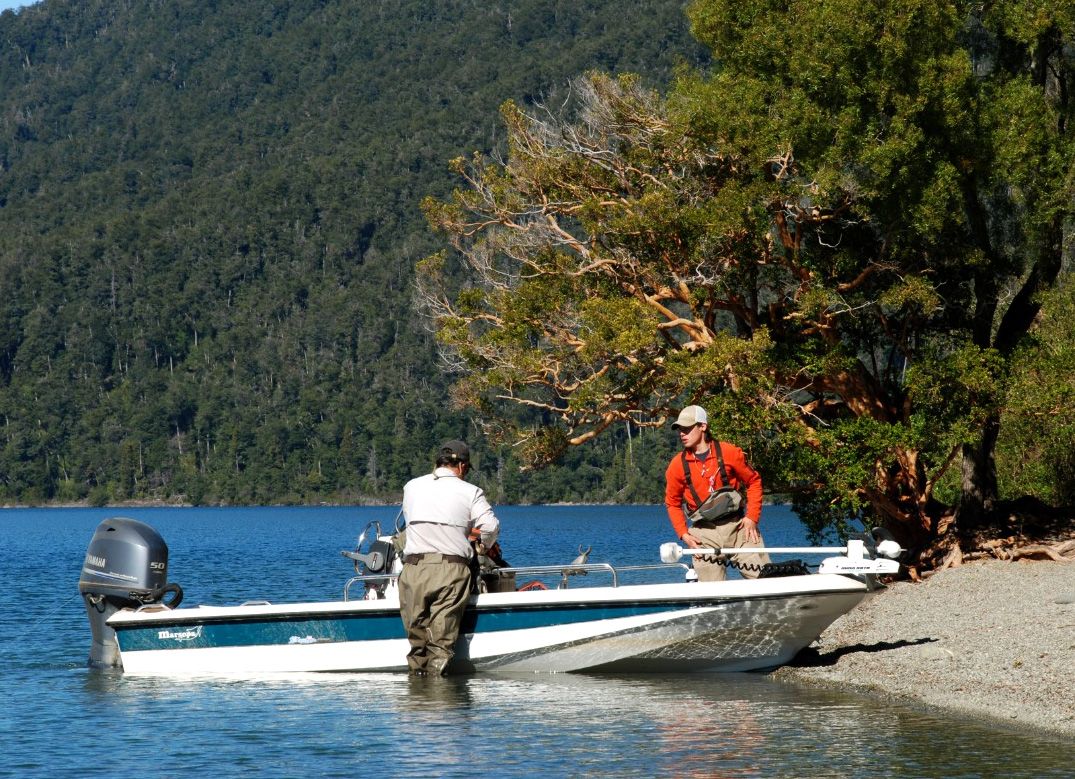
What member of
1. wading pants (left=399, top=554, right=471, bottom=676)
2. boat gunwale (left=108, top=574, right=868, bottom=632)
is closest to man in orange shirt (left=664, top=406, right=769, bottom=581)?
boat gunwale (left=108, top=574, right=868, bottom=632)

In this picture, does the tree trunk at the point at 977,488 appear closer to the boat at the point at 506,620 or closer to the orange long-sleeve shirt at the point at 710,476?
the boat at the point at 506,620

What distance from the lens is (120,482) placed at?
6058 inches

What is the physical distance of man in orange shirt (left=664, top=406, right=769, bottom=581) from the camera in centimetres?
1256

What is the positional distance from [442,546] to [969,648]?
16.6 feet

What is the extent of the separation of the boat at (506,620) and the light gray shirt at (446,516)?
562 mm

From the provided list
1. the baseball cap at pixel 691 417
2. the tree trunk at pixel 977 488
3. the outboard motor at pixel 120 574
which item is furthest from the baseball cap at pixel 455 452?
the tree trunk at pixel 977 488

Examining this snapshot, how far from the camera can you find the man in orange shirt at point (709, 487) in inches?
495

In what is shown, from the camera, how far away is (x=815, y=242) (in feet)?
63.1

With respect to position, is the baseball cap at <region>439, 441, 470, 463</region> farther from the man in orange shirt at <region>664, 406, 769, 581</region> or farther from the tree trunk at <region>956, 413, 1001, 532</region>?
the tree trunk at <region>956, 413, 1001, 532</region>

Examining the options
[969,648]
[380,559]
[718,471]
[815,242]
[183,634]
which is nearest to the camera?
[718,471]

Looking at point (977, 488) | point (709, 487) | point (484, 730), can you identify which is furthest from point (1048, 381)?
point (484, 730)

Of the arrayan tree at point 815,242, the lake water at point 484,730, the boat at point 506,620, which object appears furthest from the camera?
the arrayan tree at point 815,242

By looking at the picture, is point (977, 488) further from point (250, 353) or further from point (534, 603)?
point (250, 353)

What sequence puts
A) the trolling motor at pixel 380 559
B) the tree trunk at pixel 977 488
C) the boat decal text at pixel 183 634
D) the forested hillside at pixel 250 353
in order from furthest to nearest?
the forested hillside at pixel 250 353 < the tree trunk at pixel 977 488 < the boat decal text at pixel 183 634 < the trolling motor at pixel 380 559
